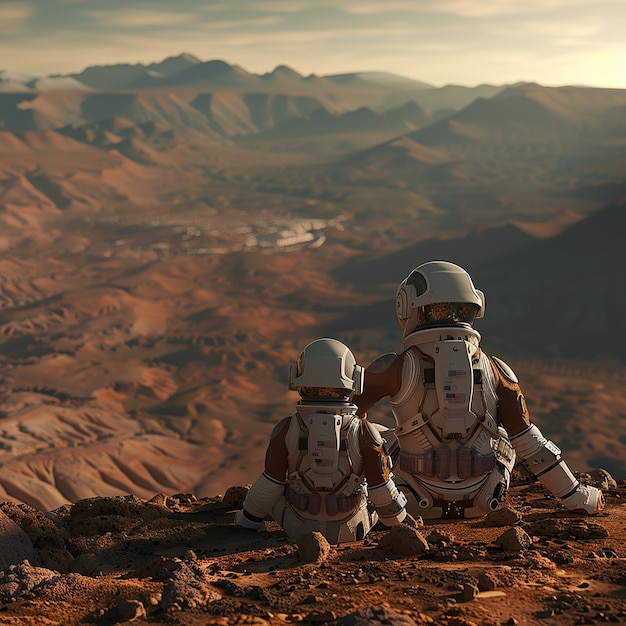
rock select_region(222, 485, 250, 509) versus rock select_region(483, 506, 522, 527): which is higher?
rock select_region(483, 506, 522, 527)

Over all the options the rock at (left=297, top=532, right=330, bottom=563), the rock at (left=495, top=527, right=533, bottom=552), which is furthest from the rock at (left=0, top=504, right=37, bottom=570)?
the rock at (left=495, top=527, right=533, bottom=552)

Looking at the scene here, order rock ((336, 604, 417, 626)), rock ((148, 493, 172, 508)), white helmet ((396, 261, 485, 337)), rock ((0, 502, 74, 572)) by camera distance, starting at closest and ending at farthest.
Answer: rock ((336, 604, 417, 626)) → rock ((0, 502, 74, 572)) → white helmet ((396, 261, 485, 337)) → rock ((148, 493, 172, 508))

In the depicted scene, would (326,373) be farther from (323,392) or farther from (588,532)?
(588,532)

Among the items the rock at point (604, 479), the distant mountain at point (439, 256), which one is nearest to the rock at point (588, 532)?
the rock at point (604, 479)

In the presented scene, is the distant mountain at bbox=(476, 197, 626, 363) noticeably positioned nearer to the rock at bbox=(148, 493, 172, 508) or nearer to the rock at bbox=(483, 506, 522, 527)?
the rock at bbox=(148, 493, 172, 508)

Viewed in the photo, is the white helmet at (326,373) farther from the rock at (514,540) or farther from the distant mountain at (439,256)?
the distant mountain at (439,256)

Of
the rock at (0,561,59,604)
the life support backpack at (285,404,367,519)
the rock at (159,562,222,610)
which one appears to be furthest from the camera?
the life support backpack at (285,404,367,519)
